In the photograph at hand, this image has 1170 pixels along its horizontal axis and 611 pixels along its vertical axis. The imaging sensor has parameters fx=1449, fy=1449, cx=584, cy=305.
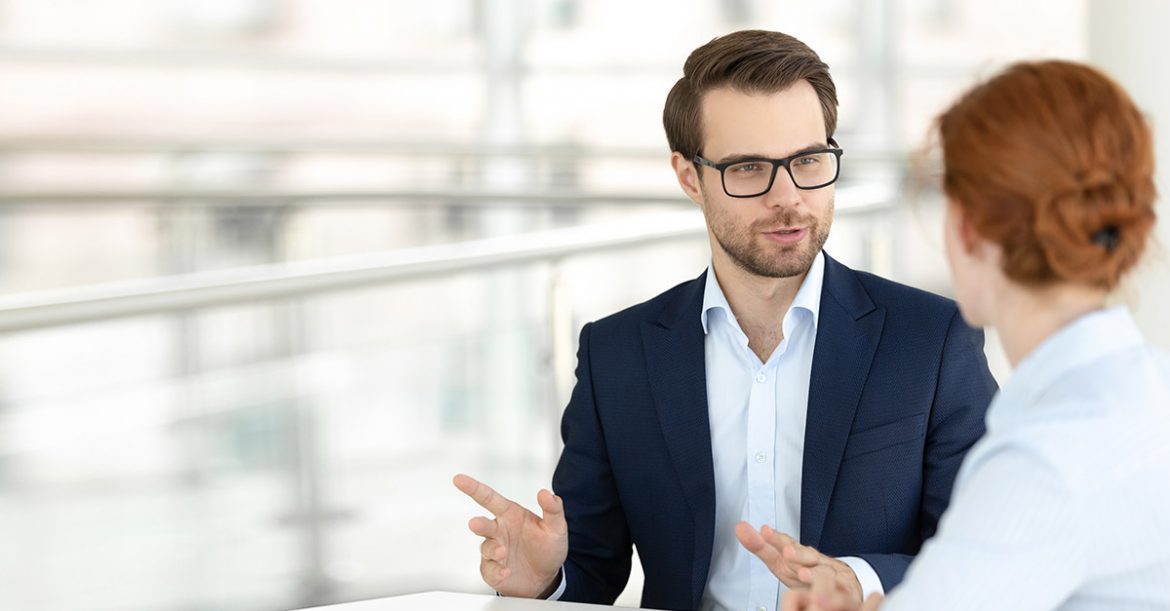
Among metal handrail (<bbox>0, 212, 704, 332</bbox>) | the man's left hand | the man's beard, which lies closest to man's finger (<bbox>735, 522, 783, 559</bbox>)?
the man's left hand

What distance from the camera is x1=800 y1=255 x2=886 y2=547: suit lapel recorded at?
5.24 ft

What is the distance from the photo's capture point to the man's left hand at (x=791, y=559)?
124 cm

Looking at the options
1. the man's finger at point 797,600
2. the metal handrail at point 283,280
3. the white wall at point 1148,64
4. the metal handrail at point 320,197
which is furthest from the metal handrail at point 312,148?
the man's finger at point 797,600

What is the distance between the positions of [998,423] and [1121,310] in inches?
4.6

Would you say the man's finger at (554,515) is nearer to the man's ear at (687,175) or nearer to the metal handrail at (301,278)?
the man's ear at (687,175)

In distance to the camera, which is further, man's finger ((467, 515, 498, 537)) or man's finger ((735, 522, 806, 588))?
man's finger ((467, 515, 498, 537))

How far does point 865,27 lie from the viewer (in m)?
10.0

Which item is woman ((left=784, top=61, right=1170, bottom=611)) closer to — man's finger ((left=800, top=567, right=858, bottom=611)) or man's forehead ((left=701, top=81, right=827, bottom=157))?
man's finger ((left=800, top=567, right=858, bottom=611))

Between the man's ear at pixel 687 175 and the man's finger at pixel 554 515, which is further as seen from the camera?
the man's ear at pixel 687 175

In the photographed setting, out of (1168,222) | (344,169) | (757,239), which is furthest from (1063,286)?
(344,169)

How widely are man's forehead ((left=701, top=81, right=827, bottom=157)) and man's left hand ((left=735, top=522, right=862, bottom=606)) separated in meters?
0.55

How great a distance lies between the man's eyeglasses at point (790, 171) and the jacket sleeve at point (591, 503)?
30 centimetres

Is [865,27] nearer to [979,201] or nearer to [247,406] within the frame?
[247,406]

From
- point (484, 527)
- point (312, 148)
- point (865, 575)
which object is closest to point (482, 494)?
point (484, 527)
